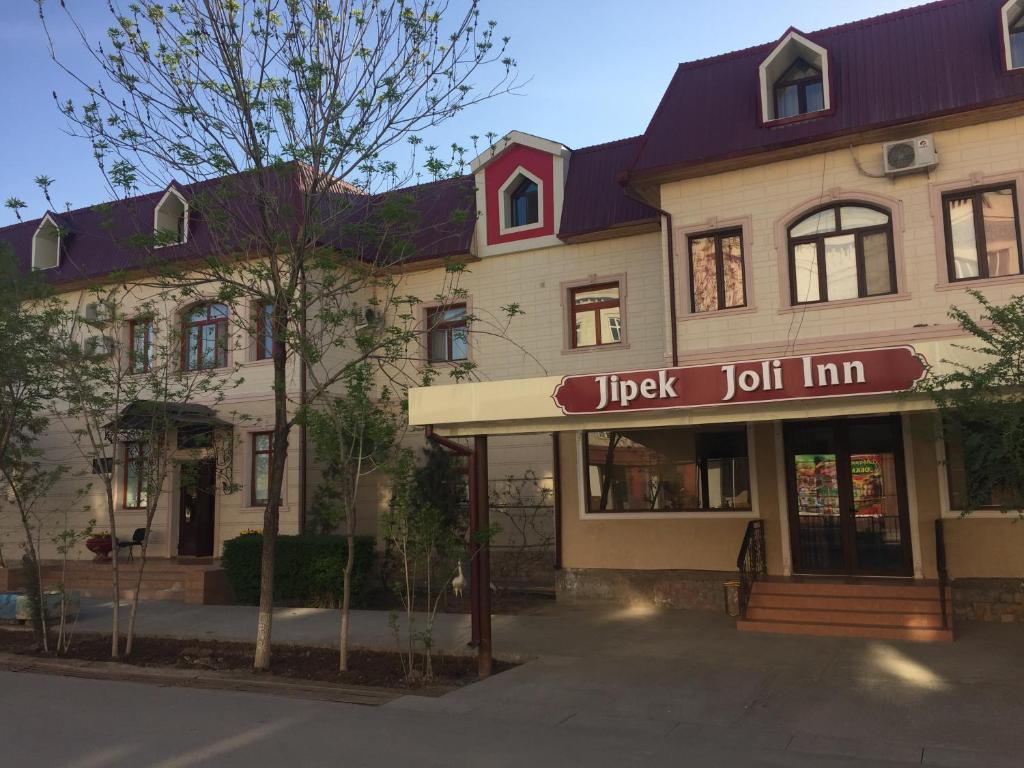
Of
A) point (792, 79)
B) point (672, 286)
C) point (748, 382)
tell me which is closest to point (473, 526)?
point (748, 382)

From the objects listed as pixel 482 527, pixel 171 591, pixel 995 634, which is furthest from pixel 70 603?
pixel 995 634

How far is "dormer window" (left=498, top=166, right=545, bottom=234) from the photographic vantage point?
17.7m

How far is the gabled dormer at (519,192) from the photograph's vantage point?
1752 centimetres

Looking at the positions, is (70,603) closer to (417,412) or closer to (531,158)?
(417,412)

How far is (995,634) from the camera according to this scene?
1077 centimetres

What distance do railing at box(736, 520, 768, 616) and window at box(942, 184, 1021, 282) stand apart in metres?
4.49

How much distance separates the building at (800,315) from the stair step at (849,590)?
0.06m

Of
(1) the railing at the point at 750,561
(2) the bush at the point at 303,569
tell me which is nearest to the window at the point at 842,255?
(1) the railing at the point at 750,561

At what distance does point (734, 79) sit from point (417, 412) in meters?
8.06

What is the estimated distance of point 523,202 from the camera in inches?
714

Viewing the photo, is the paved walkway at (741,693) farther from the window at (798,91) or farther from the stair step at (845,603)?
the window at (798,91)

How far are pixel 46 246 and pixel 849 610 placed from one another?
2038cm

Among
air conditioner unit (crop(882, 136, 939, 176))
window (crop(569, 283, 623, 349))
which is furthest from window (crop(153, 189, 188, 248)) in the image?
air conditioner unit (crop(882, 136, 939, 176))

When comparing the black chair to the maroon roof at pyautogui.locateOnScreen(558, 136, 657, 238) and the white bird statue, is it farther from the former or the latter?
the maroon roof at pyautogui.locateOnScreen(558, 136, 657, 238)
